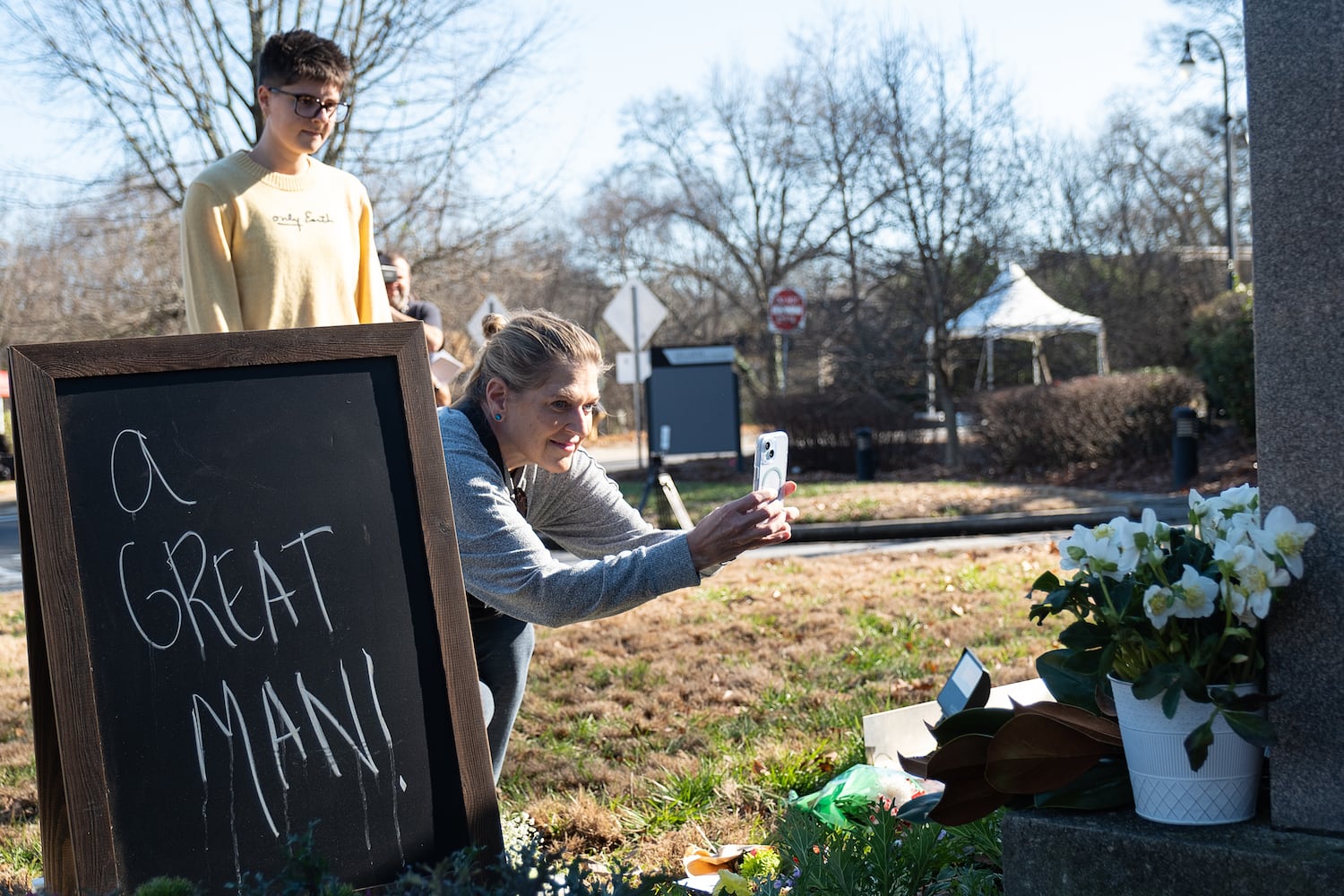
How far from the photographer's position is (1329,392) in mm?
2049

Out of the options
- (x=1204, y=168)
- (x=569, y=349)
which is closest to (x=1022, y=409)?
(x=569, y=349)

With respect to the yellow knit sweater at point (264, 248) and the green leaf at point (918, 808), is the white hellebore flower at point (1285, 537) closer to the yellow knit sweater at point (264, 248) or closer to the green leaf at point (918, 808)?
the green leaf at point (918, 808)

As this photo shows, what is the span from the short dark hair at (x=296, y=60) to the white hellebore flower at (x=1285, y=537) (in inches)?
102

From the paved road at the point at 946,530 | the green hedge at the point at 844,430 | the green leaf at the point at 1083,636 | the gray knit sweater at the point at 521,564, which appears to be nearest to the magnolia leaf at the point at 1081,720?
the green leaf at the point at 1083,636

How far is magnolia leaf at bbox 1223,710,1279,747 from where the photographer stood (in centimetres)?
201

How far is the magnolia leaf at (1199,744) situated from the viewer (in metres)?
2.03

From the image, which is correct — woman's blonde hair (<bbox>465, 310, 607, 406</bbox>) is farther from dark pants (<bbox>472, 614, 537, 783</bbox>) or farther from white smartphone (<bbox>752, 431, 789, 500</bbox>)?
dark pants (<bbox>472, 614, 537, 783</bbox>)

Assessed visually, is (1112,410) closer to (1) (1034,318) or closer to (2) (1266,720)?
(1) (1034,318)

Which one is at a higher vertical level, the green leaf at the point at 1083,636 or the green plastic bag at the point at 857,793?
the green leaf at the point at 1083,636

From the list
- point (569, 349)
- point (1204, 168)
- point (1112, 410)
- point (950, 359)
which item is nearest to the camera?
point (569, 349)

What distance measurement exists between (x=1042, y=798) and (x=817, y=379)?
22575 millimetres

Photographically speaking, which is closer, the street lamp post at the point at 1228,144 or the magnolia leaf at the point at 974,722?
the magnolia leaf at the point at 974,722

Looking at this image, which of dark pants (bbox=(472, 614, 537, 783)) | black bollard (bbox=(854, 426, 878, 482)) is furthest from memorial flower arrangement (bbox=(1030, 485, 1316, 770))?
black bollard (bbox=(854, 426, 878, 482))

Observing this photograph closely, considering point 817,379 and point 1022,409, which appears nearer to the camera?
point 1022,409
